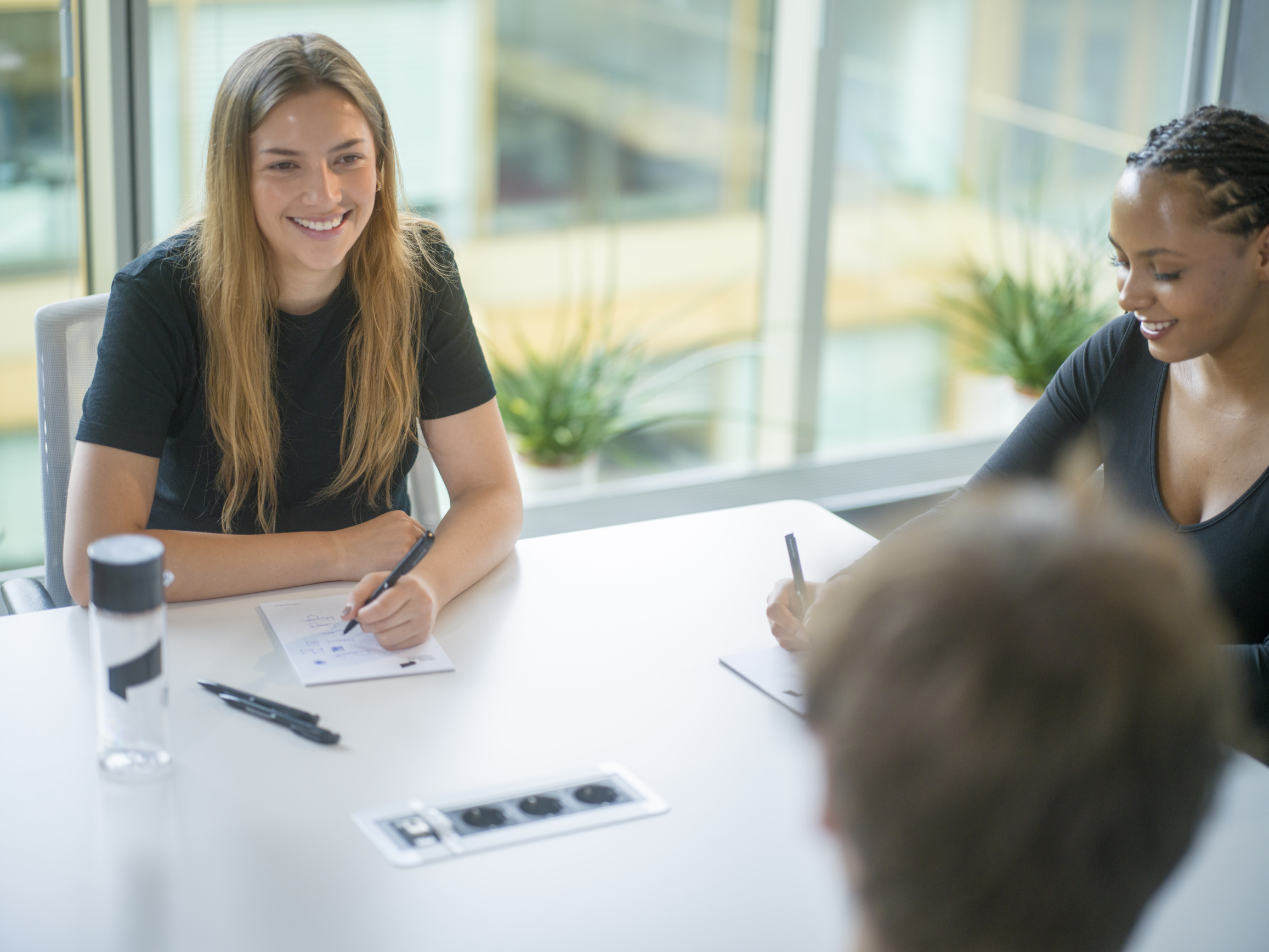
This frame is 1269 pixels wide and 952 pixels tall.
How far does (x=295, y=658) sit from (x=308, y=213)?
64 cm

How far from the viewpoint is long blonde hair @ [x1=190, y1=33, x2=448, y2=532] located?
5.71 feet

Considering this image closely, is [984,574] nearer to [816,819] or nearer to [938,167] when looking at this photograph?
[816,819]

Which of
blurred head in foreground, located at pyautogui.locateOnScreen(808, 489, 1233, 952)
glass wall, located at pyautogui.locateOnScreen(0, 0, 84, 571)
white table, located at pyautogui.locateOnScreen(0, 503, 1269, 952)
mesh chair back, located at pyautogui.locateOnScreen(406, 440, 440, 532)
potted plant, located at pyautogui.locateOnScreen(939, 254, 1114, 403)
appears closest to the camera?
blurred head in foreground, located at pyautogui.locateOnScreen(808, 489, 1233, 952)

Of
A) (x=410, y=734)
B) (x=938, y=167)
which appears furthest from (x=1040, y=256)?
(x=410, y=734)

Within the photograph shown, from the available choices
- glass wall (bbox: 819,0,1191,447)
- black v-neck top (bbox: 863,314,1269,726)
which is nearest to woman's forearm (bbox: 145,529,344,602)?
black v-neck top (bbox: 863,314,1269,726)

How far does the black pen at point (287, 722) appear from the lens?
126 centimetres

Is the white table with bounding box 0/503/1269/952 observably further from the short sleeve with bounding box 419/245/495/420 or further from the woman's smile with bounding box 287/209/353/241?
the woman's smile with bounding box 287/209/353/241

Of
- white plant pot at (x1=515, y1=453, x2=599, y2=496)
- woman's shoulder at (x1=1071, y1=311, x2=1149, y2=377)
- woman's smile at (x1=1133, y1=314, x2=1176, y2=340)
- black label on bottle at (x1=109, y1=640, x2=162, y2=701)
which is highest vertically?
woman's smile at (x1=1133, y1=314, x2=1176, y2=340)

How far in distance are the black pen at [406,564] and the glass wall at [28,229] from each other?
4.31 ft

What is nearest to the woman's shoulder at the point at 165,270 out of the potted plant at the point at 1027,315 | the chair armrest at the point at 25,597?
the chair armrest at the point at 25,597

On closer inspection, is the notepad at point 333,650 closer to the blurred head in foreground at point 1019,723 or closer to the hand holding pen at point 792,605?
the hand holding pen at point 792,605

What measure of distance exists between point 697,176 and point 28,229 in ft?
5.17

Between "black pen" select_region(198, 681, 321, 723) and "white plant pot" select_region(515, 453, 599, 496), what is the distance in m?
1.87

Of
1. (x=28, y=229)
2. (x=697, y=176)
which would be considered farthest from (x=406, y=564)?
(x=697, y=176)
